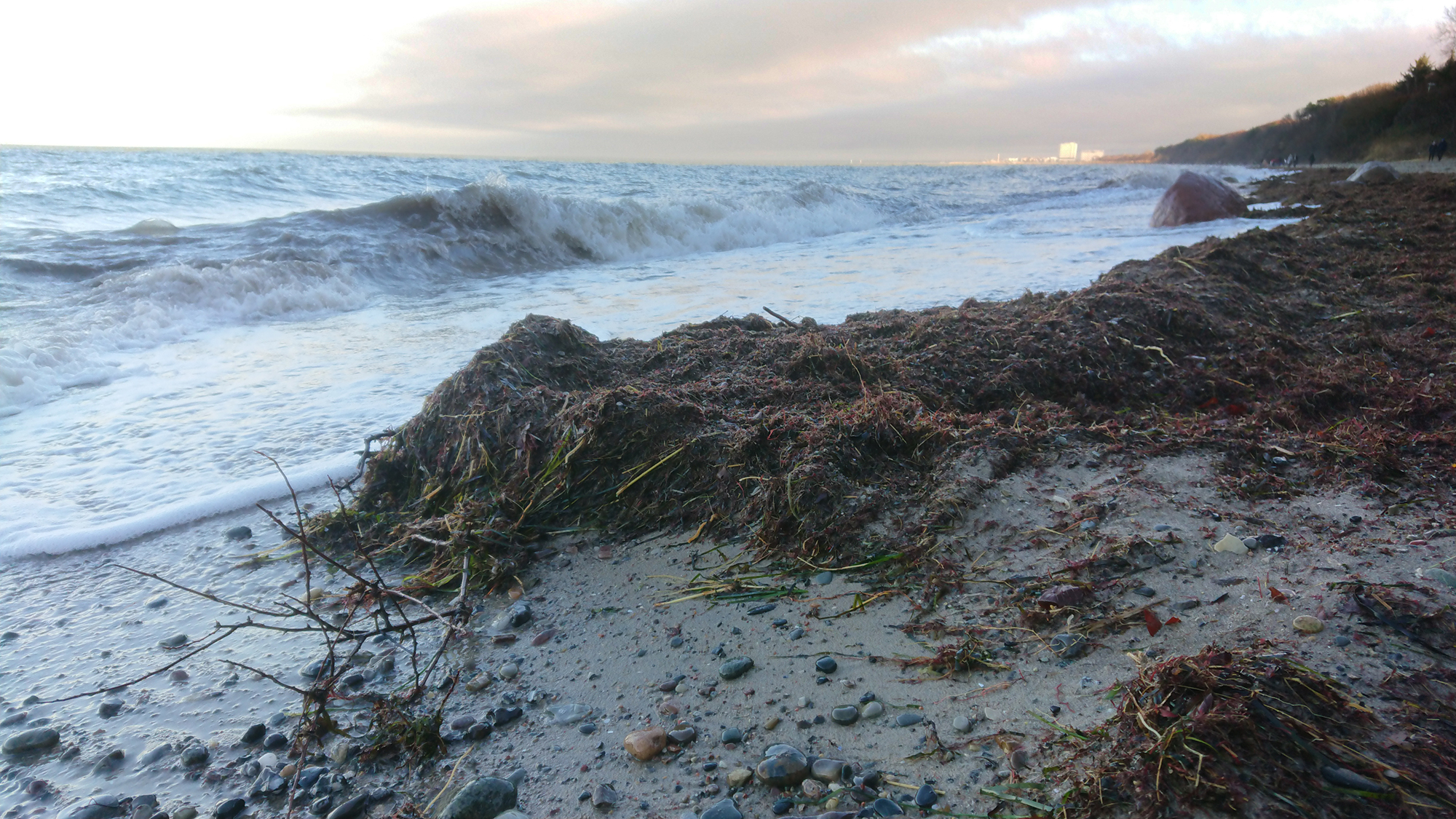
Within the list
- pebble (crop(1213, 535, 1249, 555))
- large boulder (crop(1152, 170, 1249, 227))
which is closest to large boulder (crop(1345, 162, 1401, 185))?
large boulder (crop(1152, 170, 1249, 227))

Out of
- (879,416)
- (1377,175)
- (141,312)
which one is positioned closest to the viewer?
(879,416)

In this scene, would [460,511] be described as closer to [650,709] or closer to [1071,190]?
[650,709]

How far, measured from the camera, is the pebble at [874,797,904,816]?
4.85 ft

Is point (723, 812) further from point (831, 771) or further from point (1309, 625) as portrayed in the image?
point (1309, 625)

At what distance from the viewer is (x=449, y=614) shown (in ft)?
6.98

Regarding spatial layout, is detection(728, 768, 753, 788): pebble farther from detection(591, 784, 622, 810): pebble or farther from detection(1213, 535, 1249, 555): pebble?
detection(1213, 535, 1249, 555): pebble

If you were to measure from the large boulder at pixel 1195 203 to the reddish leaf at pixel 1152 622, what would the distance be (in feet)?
45.5

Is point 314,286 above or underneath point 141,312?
above

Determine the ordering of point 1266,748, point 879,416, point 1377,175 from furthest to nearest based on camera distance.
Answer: point 1377,175 < point 879,416 < point 1266,748

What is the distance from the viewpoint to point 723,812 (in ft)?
5.03

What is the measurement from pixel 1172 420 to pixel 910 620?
1885mm

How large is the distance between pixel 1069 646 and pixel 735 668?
3.00 feet

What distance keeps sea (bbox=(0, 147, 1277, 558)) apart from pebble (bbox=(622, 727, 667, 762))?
269 cm

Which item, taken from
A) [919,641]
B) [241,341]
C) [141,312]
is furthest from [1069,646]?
[141,312]
